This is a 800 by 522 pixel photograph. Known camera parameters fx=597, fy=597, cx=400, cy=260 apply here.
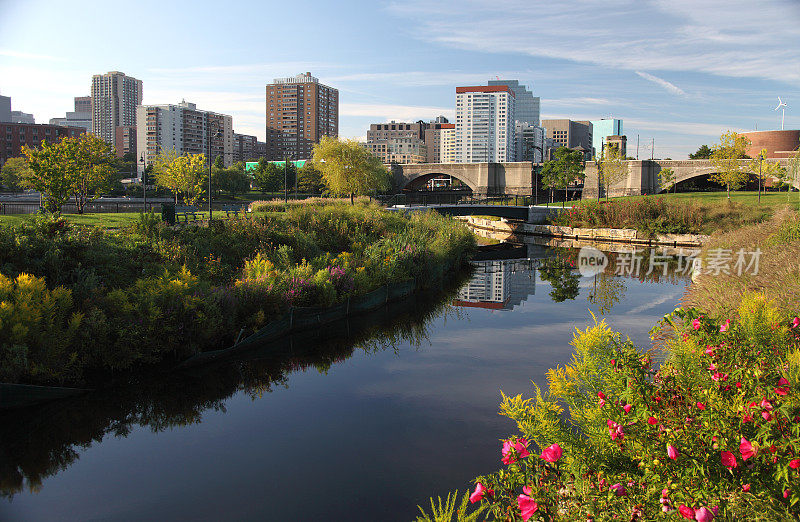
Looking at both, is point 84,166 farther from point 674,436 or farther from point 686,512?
point 686,512

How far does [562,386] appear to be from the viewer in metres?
4.51

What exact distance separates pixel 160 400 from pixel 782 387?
30.3 ft

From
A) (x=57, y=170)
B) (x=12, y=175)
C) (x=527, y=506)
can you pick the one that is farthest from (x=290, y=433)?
(x=12, y=175)

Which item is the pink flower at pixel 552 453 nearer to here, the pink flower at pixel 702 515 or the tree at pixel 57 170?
the pink flower at pixel 702 515

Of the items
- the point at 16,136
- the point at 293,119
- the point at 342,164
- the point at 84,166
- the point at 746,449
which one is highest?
the point at 293,119

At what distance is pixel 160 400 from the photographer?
10.1 m

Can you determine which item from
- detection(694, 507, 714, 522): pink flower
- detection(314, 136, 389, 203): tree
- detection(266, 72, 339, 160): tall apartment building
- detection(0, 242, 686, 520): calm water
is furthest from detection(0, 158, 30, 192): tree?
detection(266, 72, 339, 160): tall apartment building

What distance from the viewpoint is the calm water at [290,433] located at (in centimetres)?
697

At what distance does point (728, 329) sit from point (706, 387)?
1.58 ft

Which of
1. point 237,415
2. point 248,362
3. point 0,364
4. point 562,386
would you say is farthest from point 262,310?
point 562,386

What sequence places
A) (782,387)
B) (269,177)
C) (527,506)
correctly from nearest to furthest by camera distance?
(527,506) < (782,387) < (269,177)

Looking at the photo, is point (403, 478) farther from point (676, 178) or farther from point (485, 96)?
point (485, 96)

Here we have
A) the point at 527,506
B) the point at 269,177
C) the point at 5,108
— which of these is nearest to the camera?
the point at 527,506

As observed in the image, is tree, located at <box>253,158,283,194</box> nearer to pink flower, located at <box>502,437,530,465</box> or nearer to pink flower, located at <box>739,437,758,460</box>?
pink flower, located at <box>502,437,530,465</box>
